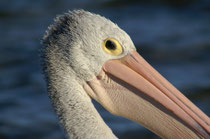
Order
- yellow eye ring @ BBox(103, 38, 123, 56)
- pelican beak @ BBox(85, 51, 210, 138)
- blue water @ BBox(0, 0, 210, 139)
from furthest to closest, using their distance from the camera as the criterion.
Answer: blue water @ BBox(0, 0, 210, 139) → yellow eye ring @ BBox(103, 38, 123, 56) → pelican beak @ BBox(85, 51, 210, 138)

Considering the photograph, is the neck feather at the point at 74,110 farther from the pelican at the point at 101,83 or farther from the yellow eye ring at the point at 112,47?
the yellow eye ring at the point at 112,47

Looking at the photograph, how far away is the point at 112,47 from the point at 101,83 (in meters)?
0.38

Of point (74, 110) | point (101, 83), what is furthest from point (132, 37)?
point (74, 110)

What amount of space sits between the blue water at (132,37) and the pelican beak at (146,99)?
3.83m

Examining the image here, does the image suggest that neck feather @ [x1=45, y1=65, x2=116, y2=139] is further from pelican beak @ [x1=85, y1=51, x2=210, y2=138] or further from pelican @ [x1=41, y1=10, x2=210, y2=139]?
pelican beak @ [x1=85, y1=51, x2=210, y2=138]

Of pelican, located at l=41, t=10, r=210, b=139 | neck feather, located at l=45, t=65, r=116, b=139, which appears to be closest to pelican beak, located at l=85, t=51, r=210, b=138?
pelican, located at l=41, t=10, r=210, b=139

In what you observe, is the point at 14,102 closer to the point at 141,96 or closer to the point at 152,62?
the point at 152,62

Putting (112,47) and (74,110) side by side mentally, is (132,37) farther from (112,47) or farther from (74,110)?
(74,110)

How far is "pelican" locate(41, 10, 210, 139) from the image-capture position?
4.48 metres

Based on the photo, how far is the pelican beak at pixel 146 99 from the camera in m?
4.41

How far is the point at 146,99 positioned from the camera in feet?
15.0

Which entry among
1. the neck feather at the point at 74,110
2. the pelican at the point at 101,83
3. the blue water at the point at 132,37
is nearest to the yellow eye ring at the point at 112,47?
the pelican at the point at 101,83

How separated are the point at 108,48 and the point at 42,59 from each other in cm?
65

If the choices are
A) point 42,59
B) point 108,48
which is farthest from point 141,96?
point 42,59
